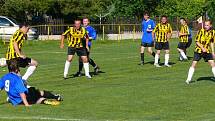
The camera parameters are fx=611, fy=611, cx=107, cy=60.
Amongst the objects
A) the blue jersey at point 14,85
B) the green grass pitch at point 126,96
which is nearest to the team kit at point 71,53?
the blue jersey at point 14,85

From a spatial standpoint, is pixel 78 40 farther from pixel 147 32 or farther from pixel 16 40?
pixel 147 32

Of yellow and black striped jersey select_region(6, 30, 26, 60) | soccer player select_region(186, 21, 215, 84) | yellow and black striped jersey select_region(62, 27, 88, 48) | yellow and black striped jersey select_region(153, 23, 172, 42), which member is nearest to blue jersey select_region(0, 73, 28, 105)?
yellow and black striped jersey select_region(6, 30, 26, 60)

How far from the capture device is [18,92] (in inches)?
535

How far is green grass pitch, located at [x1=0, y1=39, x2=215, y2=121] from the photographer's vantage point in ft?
39.9

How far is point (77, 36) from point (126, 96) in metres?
5.17

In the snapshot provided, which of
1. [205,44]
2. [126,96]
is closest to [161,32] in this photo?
[205,44]

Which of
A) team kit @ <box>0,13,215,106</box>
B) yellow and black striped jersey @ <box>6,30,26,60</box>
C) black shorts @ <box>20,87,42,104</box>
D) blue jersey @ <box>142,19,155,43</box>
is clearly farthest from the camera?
blue jersey @ <box>142,19,155,43</box>

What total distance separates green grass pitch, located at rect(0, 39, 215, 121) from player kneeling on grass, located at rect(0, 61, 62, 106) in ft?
0.77

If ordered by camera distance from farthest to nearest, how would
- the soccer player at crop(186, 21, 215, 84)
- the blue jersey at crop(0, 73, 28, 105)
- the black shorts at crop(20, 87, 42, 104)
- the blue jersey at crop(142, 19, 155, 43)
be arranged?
the blue jersey at crop(142, 19, 155, 43) < the soccer player at crop(186, 21, 215, 84) < the black shorts at crop(20, 87, 42, 104) < the blue jersey at crop(0, 73, 28, 105)

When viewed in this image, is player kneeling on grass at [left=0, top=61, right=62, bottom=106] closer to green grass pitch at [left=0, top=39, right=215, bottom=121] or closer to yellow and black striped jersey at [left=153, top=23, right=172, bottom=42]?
green grass pitch at [left=0, top=39, right=215, bottom=121]

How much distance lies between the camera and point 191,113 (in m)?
12.3

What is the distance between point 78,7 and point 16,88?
1756 inches

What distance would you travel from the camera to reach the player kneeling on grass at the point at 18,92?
44.5 feet

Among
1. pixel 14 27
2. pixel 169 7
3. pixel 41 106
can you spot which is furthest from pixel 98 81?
pixel 169 7
